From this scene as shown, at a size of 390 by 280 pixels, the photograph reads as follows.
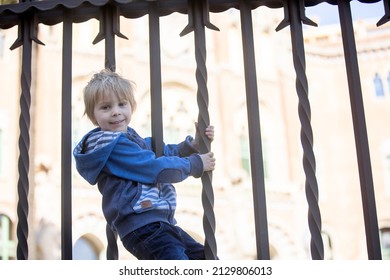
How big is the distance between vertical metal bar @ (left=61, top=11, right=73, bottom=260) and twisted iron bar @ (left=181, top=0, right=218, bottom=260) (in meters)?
0.36

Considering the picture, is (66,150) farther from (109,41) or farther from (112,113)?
(109,41)

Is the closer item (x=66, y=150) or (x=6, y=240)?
(x=66, y=150)

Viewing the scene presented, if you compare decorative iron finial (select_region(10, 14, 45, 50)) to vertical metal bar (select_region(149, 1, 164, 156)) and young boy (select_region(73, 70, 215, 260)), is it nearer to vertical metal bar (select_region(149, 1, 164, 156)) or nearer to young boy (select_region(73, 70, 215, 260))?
young boy (select_region(73, 70, 215, 260))

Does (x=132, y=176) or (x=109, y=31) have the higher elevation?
(x=109, y=31)

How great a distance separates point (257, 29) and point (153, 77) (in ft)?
51.6

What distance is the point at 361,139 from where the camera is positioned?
1590mm

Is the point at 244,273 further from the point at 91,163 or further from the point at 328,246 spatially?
the point at 328,246

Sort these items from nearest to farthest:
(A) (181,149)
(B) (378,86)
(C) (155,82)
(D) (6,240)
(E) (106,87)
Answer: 1. (C) (155,82)
2. (E) (106,87)
3. (A) (181,149)
4. (D) (6,240)
5. (B) (378,86)

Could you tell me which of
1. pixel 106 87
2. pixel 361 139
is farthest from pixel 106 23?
pixel 361 139

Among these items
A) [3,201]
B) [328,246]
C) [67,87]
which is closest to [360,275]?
[67,87]

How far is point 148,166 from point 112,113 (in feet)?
0.76

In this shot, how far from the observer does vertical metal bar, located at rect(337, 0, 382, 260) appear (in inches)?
60.4

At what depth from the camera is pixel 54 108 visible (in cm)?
1341

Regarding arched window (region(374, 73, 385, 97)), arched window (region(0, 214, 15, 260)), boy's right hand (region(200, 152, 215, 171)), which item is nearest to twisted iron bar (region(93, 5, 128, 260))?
boy's right hand (region(200, 152, 215, 171))
